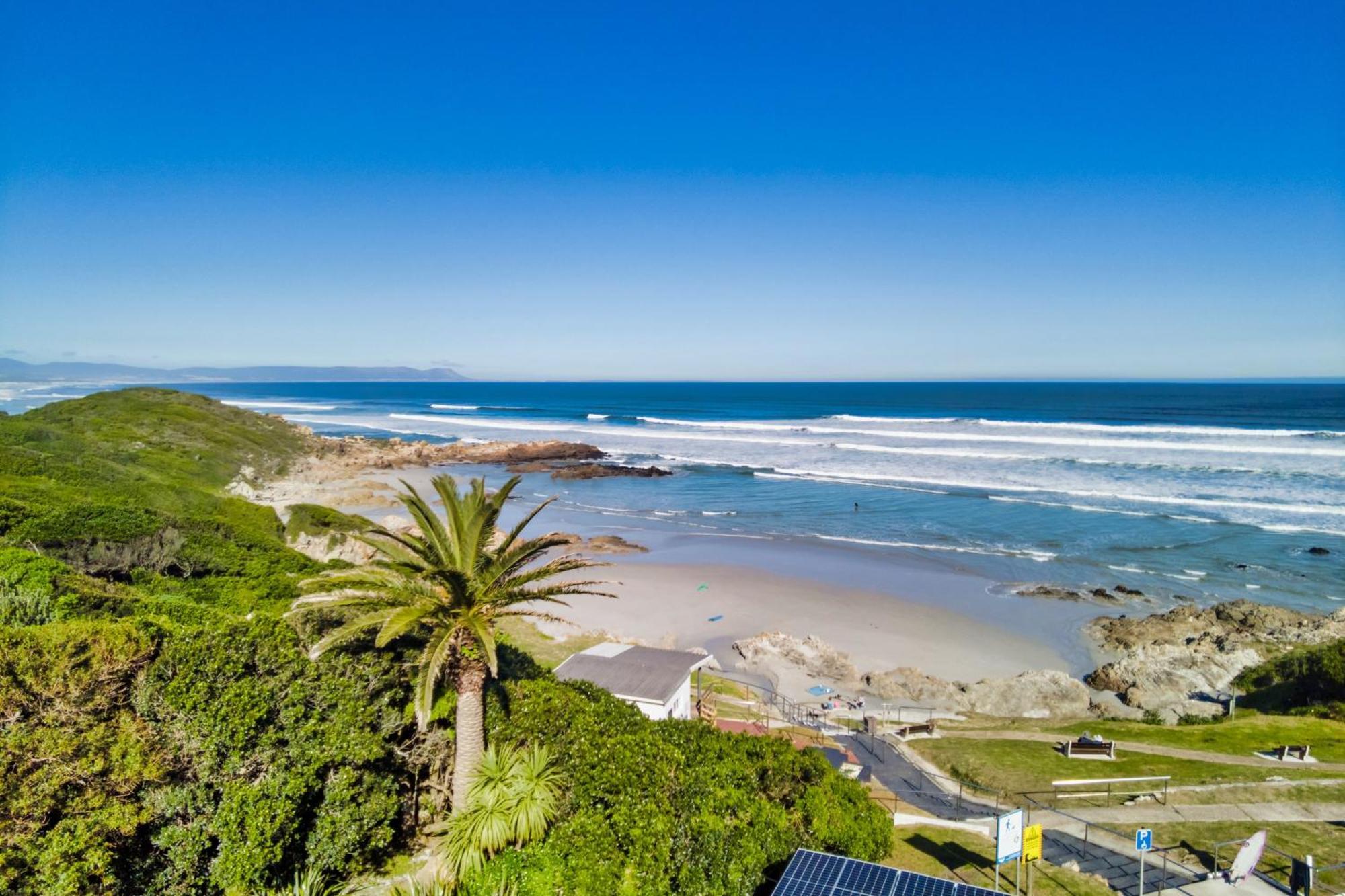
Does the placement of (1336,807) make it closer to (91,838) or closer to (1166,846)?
(1166,846)

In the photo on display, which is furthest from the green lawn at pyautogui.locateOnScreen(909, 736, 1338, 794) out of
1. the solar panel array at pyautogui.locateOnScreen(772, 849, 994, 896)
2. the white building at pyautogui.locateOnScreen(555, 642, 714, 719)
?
the solar panel array at pyautogui.locateOnScreen(772, 849, 994, 896)

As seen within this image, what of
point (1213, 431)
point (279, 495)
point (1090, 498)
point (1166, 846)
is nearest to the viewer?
point (1166, 846)

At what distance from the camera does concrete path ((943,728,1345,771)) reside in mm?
13438

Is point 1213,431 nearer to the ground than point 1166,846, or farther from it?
farther from it

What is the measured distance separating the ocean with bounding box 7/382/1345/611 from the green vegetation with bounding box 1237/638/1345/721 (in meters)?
7.07

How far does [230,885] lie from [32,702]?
10.3 ft

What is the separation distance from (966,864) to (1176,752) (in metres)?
8.25

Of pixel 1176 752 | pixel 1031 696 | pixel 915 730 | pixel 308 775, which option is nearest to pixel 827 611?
pixel 1031 696

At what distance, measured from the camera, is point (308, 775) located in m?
8.90

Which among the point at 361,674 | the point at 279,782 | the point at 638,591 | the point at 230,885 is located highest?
the point at 361,674

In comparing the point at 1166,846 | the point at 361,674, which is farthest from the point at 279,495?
the point at 1166,846

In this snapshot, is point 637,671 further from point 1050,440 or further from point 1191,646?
Answer: point 1050,440

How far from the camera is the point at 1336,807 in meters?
11.3

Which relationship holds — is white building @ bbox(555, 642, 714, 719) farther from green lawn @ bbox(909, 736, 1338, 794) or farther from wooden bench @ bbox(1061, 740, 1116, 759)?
wooden bench @ bbox(1061, 740, 1116, 759)
